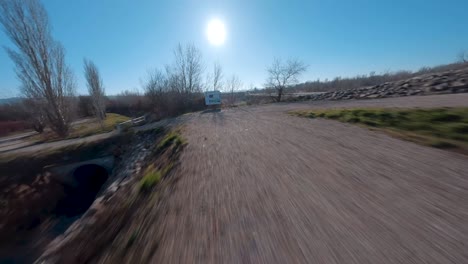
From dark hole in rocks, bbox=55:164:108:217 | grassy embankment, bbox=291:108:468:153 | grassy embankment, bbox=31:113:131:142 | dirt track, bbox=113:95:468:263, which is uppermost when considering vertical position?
grassy embankment, bbox=291:108:468:153

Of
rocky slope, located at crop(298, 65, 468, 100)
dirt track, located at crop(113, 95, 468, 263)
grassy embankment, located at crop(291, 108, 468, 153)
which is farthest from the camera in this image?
rocky slope, located at crop(298, 65, 468, 100)

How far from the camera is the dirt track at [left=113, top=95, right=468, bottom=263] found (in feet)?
7.18

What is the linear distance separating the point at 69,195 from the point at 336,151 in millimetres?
20466

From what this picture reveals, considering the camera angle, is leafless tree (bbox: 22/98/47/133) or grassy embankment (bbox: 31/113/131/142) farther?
grassy embankment (bbox: 31/113/131/142)

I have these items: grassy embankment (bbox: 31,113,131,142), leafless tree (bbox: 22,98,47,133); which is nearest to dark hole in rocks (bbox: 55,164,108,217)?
grassy embankment (bbox: 31,113,131,142)

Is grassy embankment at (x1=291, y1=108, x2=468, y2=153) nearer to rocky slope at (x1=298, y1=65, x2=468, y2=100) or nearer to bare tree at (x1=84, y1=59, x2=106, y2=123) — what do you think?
rocky slope at (x1=298, y1=65, x2=468, y2=100)

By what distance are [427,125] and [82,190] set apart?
23.2 m

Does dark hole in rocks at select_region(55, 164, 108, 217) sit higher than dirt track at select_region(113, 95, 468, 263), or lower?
lower

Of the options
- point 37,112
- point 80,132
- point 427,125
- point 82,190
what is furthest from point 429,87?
point 37,112

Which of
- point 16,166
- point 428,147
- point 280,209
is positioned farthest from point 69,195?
point 428,147

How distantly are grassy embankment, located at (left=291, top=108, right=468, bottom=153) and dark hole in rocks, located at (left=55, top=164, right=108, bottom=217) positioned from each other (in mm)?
18633

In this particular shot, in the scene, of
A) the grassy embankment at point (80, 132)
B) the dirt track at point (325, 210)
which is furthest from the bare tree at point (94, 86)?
the dirt track at point (325, 210)

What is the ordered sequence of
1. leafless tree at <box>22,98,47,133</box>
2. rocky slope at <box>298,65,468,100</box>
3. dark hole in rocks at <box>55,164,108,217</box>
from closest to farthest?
rocky slope at <box>298,65,468,100</box>
dark hole in rocks at <box>55,164,108,217</box>
leafless tree at <box>22,98,47,133</box>

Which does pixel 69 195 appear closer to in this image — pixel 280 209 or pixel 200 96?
pixel 280 209
